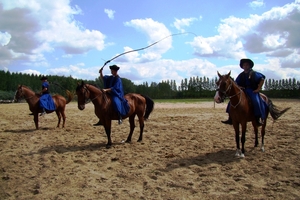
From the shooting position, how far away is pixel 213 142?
27.7 ft

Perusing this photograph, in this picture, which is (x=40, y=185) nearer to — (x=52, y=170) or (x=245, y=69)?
(x=52, y=170)

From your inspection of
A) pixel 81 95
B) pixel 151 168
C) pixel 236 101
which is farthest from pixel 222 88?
pixel 81 95

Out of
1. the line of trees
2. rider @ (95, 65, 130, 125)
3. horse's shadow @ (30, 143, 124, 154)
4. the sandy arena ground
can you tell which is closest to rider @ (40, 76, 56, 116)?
the sandy arena ground

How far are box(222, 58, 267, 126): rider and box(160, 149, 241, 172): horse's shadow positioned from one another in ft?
4.58

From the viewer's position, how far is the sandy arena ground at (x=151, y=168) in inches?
181

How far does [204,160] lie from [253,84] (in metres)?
2.74

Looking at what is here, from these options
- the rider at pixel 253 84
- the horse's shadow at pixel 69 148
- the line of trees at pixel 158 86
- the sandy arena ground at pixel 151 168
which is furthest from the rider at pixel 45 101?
the line of trees at pixel 158 86

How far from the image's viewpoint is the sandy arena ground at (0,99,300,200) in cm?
459

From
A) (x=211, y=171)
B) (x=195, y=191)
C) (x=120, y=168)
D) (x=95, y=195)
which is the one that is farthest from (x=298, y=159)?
(x=95, y=195)

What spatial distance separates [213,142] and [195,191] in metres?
4.11

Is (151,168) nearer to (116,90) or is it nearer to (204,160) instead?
(204,160)

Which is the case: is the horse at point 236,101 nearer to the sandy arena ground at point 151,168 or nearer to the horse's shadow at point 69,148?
the sandy arena ground at point 151,168

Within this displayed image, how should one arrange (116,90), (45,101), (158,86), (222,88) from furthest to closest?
(158,86) < (45,101) < (116,90) < (222,88)

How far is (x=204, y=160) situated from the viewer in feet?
21.1
